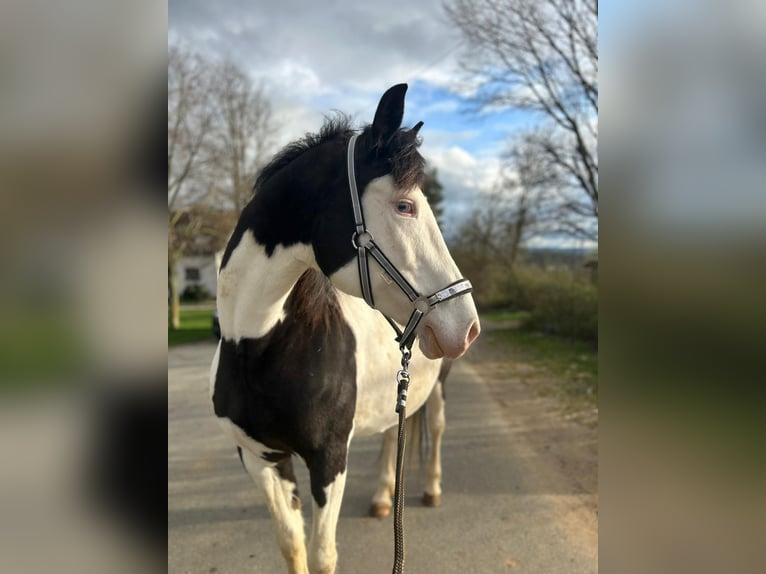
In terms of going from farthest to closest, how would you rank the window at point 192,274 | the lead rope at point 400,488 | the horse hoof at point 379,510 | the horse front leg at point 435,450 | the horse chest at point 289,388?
the window at point 192,274 → the horse front leg at point 435,450 → the horse hoof at point 379,510 → the horse chest at point 289,388 → the lead rope at point 400,488

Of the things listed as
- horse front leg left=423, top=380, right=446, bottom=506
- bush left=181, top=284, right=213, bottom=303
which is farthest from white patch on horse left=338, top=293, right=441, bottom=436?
bush left=181, top=284, right=213, bottom=303

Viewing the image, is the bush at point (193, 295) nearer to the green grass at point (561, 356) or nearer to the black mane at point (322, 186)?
the green grass at point (561, 356)

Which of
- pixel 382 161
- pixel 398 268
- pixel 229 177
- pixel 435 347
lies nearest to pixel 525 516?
pixel 435 347

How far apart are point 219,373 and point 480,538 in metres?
2.05

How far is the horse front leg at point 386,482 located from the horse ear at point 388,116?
2351 millimetres

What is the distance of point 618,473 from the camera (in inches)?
42.5

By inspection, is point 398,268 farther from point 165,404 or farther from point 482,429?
point 482,429

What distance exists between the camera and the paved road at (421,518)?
269 cm

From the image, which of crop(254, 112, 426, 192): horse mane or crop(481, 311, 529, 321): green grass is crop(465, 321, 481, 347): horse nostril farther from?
crop(481, 311, 529, 321): green grass

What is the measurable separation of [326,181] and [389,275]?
436 millimetres

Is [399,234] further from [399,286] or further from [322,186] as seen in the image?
[322,186]

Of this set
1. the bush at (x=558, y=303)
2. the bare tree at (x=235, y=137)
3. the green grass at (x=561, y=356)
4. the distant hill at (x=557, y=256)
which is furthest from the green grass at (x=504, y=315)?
the bare tree at (x=235, y=137)

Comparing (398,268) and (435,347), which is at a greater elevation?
(398,268)

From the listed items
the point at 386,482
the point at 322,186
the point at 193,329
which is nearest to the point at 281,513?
the point at 386,482
